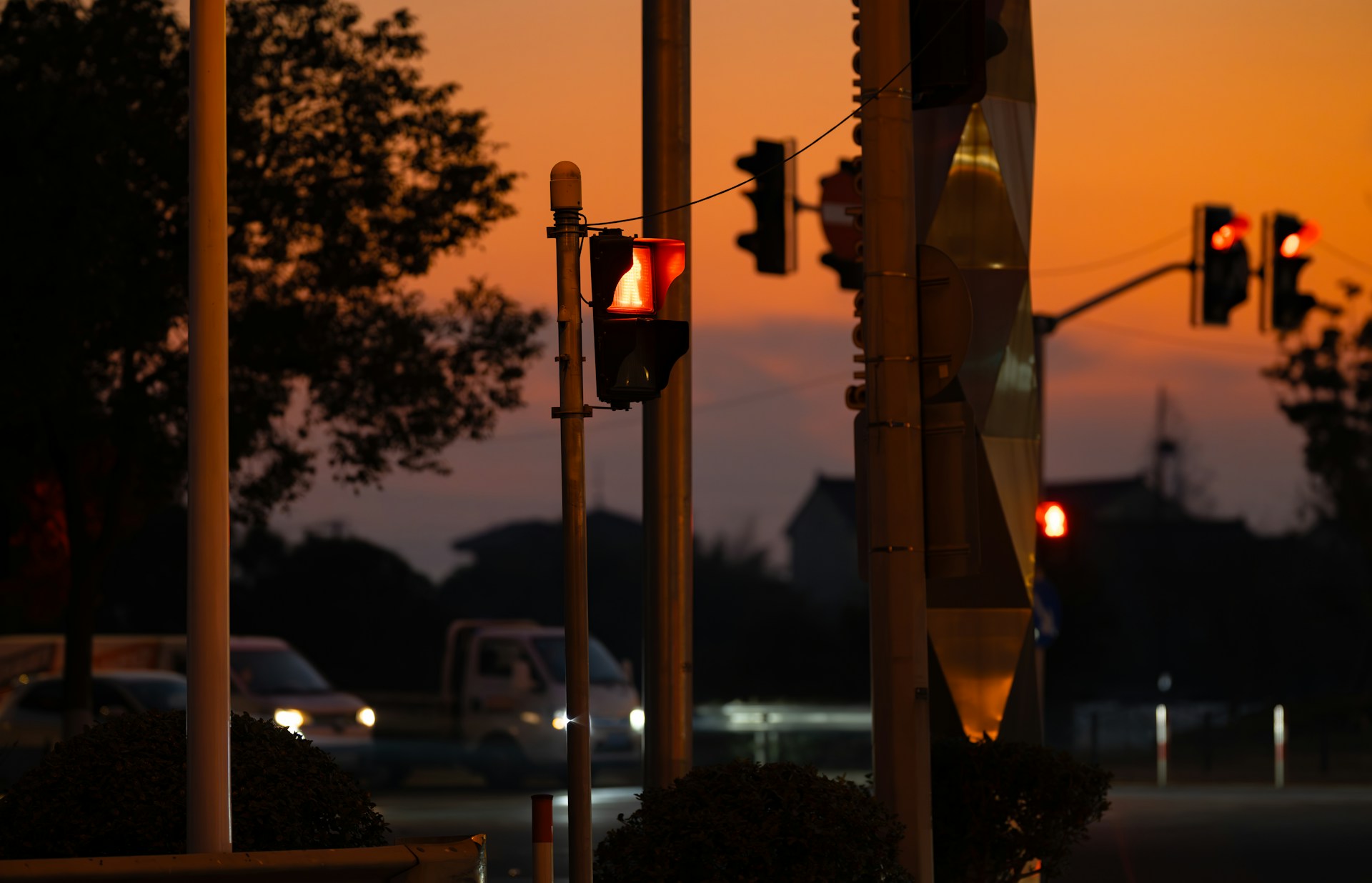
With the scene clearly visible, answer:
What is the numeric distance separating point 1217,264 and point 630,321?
1210cm

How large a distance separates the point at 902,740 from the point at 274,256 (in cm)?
1541

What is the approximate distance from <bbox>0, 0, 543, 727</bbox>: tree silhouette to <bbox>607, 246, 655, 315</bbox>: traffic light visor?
508 inches

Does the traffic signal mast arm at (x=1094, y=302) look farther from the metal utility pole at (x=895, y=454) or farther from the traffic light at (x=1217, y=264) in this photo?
the metal utility pole at (x=895, y=454)

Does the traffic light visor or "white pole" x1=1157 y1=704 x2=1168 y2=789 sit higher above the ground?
the traffic light visor

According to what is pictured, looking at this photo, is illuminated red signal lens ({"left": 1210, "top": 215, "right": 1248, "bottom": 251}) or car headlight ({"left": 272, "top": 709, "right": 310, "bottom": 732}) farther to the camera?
car headlight ({"left": 272, "top": 709, "right": 310, "bottom": 732})

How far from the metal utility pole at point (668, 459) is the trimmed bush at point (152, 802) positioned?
2653mm

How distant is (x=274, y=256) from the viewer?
23.3 m

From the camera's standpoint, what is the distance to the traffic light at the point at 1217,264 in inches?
762

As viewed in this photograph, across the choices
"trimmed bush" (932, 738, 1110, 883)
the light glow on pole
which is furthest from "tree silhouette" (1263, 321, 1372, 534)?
"trimmed bush" (932, 738, 1110, 883)

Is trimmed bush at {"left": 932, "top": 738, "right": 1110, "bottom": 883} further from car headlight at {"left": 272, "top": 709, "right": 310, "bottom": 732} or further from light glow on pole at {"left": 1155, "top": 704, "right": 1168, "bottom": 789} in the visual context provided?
light glow on pole at {"left": 1155, "top": 704, "right": 1168, "bottom": 789}

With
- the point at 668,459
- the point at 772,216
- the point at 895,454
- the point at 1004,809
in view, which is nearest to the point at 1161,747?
the point at 772,216

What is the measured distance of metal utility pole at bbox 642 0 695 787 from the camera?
10.9m

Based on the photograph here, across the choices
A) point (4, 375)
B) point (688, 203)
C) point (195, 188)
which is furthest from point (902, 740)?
point (4, 375)

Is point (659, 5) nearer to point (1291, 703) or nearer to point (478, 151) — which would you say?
point (478, 151)
